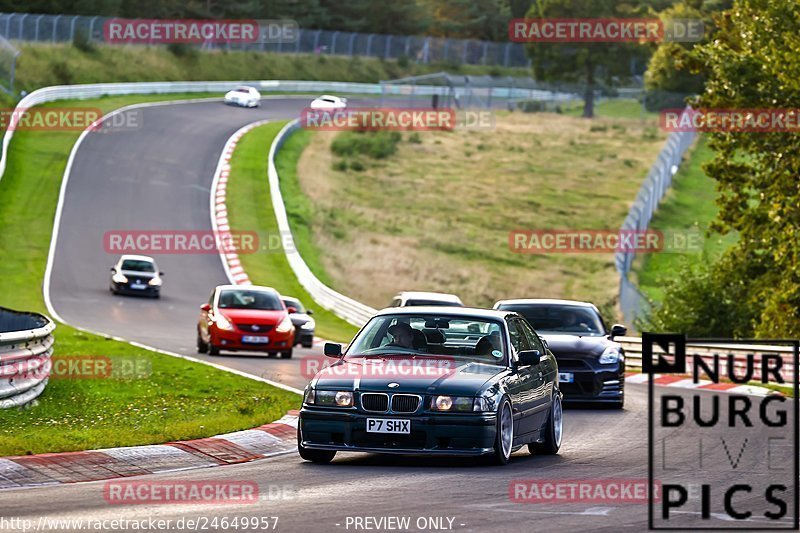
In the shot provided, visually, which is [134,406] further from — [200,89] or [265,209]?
[200,89]

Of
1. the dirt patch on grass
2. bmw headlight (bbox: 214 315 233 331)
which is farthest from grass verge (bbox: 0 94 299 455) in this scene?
the dirt patch on grass

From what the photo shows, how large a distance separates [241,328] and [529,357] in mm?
14182

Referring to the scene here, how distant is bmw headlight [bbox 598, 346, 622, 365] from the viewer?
20.5 meters

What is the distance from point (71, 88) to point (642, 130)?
120ft

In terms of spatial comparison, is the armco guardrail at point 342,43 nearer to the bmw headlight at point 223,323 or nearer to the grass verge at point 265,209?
the grass verge at point 265,209

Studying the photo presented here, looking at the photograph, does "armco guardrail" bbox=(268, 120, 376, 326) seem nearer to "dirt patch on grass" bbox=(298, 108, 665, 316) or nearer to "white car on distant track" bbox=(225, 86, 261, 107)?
"dirt patch on grass" bbox=(298, 108, 665, 316)

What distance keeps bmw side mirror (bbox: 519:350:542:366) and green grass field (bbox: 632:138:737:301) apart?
90.2 ft

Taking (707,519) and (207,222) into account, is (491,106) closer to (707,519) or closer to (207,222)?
(207,222)

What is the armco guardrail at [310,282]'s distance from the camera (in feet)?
137

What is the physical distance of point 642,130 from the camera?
298ft

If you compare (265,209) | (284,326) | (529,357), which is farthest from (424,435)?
(265,209)

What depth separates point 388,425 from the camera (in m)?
12.7

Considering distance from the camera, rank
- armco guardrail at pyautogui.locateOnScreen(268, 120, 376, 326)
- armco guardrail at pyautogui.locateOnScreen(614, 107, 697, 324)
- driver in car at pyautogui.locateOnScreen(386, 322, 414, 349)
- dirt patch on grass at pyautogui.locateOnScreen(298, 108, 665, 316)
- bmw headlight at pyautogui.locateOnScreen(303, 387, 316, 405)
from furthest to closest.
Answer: dirt patch on grass at pyautogui.locateOnScreen(298, 108, 665, 316) → armco guardrail at pyautogui.locateOnScreen(268, 120, 376, 326) → armco guardrail at pyautogui.locateOnScreen(614, 107, 697, 324) → driver in car at pyautogui.locateOnScreen(386, 322, 414, 349) → bmw headlight at pyautogui.locateOnScreen(303, 387, 316, 405)

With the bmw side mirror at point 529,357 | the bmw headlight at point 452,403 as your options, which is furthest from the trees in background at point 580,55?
the bmw headlight at point 452,403
